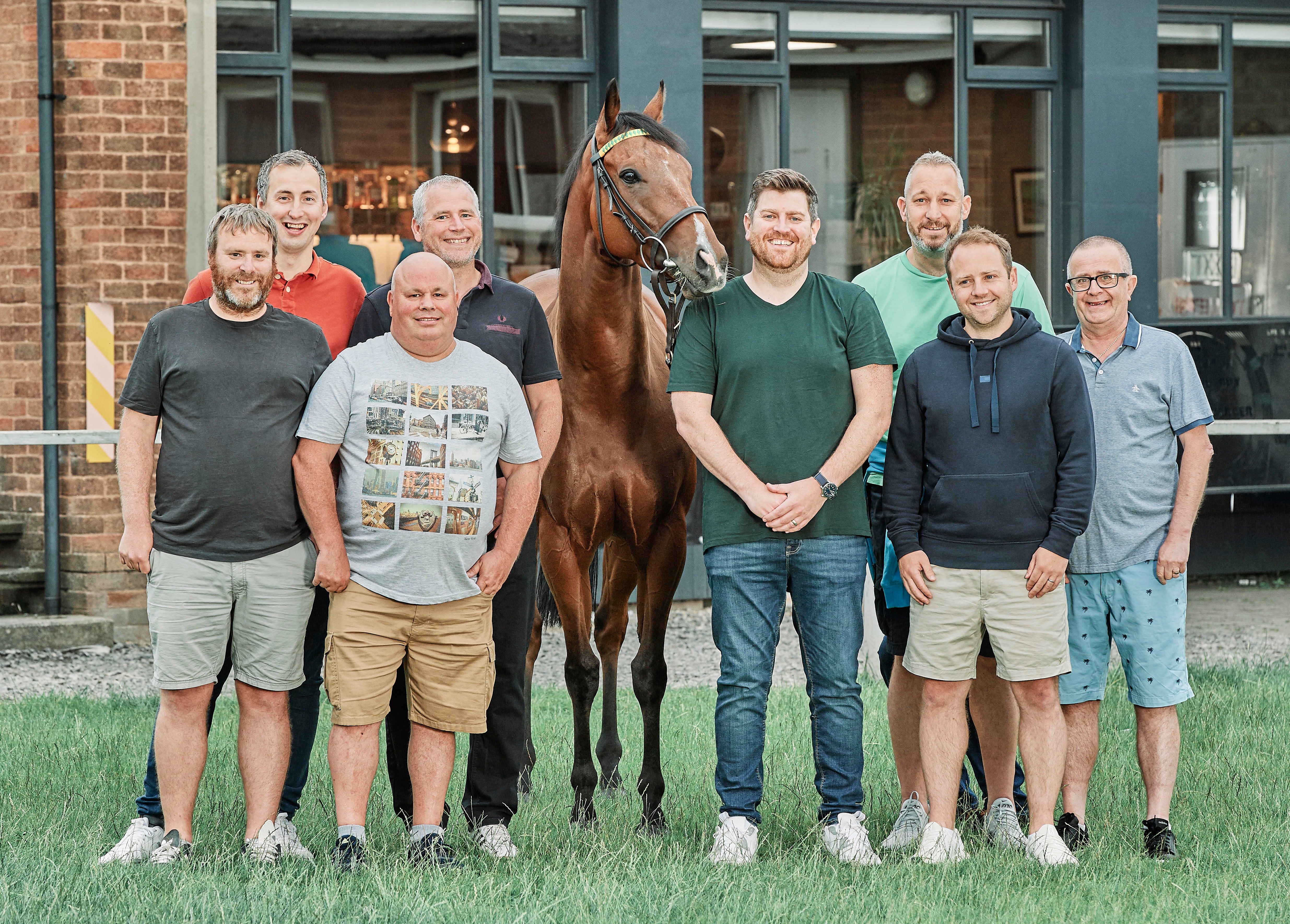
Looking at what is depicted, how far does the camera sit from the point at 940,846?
13.1 feet

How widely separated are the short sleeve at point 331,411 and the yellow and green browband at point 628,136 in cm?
123

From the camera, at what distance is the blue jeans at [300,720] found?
413 cm

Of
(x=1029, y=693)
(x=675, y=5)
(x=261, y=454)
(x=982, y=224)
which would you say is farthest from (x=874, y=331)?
(x=982, y=224)

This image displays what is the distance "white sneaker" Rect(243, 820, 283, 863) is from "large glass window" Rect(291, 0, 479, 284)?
5366mm

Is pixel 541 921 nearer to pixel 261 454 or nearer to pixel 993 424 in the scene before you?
pixel 261 454

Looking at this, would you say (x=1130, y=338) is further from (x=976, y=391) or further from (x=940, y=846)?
(x=940, y=846)

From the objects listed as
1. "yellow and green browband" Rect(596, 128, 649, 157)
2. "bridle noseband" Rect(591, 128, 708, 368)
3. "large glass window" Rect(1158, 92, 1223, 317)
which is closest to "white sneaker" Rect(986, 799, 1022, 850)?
"bridle noseband" Rect(591, 128, 708, 368)

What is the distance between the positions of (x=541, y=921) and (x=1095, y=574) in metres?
2.02

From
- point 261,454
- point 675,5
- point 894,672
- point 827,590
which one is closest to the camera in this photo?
point 261,454

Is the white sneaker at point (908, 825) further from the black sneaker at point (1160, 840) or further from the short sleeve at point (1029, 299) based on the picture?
the short sleeve at point (1029, 299)

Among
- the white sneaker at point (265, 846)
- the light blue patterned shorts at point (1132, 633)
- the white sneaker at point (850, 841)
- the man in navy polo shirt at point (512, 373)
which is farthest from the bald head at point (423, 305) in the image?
the light blue patterned shorts at point (1132, 633)

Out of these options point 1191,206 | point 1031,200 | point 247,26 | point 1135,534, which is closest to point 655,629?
point 1135,534

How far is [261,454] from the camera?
3836 mm

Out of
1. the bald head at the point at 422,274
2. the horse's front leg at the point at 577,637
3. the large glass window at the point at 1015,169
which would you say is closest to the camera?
the bald head at the point at 422,274
